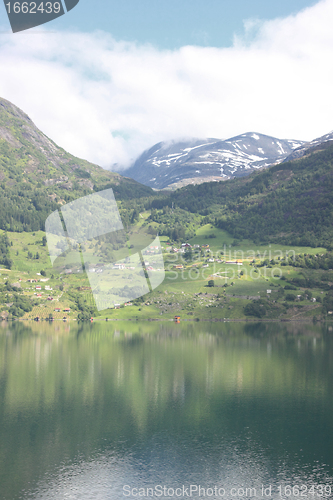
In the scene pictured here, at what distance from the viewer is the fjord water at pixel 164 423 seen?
1516 inches

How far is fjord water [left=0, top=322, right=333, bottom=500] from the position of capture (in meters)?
38.5

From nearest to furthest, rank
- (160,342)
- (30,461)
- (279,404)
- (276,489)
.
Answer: (276,489) < (30,461) < (279,404) < (160,342)

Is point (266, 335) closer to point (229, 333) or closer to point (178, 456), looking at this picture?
point (229, 333)

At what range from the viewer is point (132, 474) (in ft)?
131

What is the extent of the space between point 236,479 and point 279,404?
24.5m

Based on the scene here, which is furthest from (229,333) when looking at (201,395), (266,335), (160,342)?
(201,395)

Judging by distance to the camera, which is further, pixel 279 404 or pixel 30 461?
pixel 279 404

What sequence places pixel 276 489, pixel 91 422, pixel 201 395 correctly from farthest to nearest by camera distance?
pixel 201 395
pixel 91 422
pixel 276 489

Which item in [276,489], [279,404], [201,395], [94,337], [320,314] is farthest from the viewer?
[320,314]

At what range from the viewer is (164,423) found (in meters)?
53.8

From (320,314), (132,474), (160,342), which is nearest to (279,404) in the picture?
(132,474)

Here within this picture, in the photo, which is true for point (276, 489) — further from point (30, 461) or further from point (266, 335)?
point (266, 335)

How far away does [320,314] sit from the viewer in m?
190

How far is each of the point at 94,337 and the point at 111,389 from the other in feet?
228
